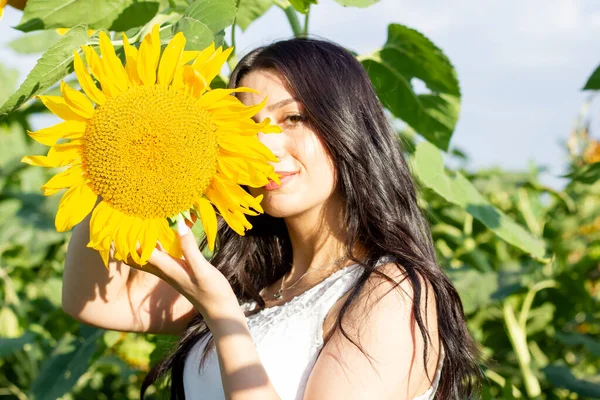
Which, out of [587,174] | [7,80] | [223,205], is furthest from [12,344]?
[7,80]

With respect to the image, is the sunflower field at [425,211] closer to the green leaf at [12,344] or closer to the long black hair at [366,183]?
the green leaf at [12,344]

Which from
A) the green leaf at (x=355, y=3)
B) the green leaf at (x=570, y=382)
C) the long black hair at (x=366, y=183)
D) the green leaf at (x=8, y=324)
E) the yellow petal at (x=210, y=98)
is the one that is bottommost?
the green leaf at (x=8, y=324)

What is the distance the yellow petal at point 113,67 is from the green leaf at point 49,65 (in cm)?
17

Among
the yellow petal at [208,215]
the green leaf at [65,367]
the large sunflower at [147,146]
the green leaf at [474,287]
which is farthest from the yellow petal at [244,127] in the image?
the green leaf at [474,287]

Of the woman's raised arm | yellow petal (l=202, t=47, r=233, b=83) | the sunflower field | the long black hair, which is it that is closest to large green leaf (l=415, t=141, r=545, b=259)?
the sunflower field

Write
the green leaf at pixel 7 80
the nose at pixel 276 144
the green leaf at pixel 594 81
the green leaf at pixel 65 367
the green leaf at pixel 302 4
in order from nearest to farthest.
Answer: the nose at pixel 276 144 → the green leaf at pixel 302 4 → the green leaf at pixel 594 81 → the green leaf at pixel 65 367 → the green leaf at pixel 7 80

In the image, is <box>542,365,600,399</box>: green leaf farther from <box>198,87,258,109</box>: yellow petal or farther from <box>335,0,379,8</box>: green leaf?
<box>198,87,258,109</box>: yellow petal

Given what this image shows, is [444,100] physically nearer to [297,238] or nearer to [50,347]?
[297,238]

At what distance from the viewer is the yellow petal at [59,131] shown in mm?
1169

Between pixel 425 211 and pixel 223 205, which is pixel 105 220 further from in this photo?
pixel 425 211

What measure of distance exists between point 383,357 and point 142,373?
1.86 m

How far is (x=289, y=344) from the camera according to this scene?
162 cm

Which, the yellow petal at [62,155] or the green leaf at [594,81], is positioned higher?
the yellow petal at [62,155]

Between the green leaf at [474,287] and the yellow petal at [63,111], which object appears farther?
the green leaf at [474,287]
